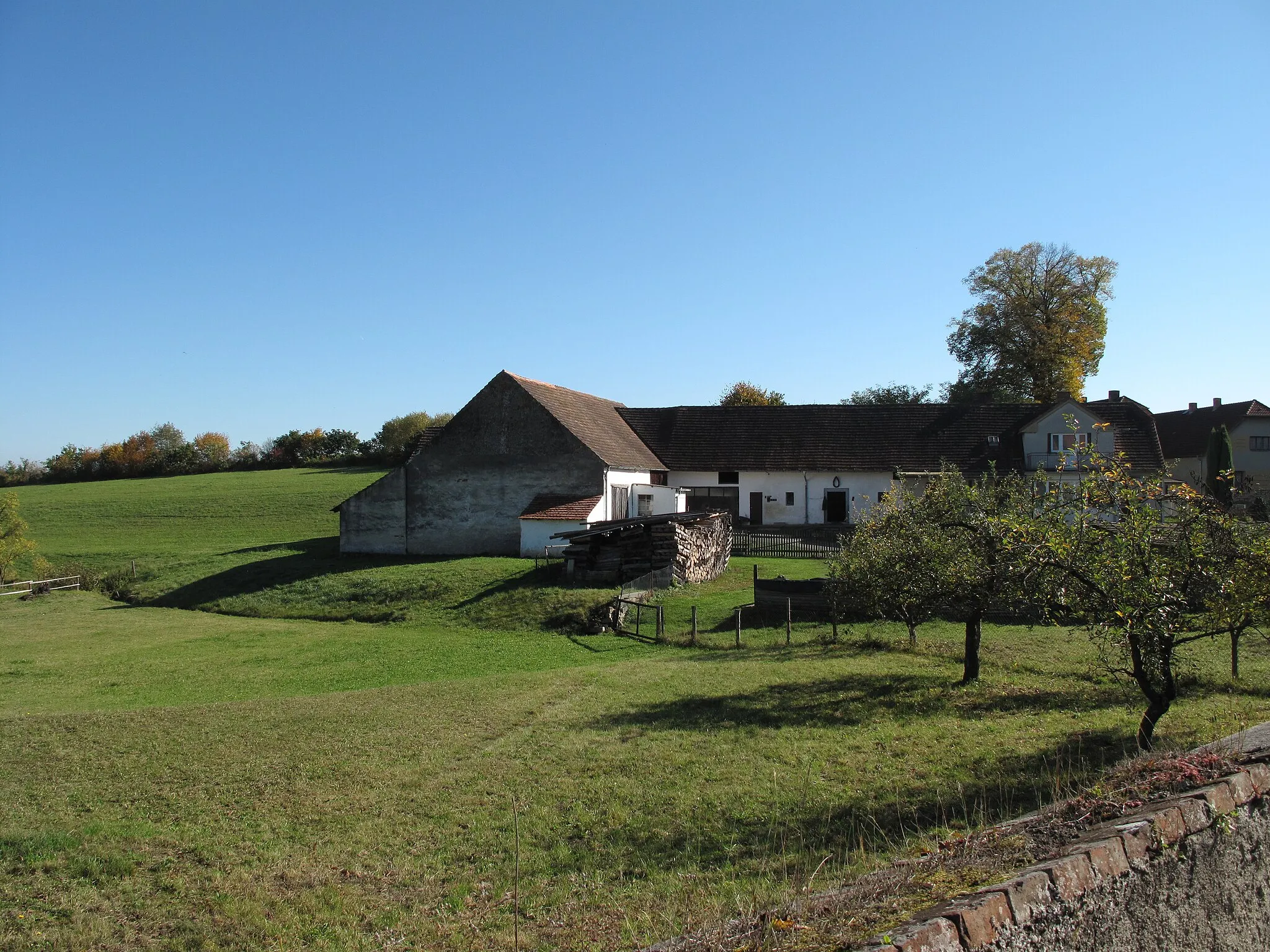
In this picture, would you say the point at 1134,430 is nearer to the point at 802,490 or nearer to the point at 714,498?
the point at 802,490

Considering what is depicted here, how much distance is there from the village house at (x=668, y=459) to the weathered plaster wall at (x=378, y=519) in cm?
6

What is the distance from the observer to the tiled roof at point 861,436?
145 ft

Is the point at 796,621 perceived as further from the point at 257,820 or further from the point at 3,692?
the point at 3,692

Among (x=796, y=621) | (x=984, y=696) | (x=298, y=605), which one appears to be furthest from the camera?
(x=298, y=605)

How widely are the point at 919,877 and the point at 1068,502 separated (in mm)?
8391

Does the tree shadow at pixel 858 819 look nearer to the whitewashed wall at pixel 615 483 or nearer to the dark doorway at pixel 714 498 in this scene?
the whitewashed wall at pixel 615 483

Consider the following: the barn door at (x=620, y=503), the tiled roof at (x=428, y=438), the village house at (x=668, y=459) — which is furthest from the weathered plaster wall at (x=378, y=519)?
the barn door at (x=620, y=503)

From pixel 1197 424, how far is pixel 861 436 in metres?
29.5

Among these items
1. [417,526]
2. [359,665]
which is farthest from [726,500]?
[359,665]

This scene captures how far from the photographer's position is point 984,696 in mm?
15102

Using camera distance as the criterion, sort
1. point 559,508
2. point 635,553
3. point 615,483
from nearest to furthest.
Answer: point 635,553, point 559,508, point 615,483

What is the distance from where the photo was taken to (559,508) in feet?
116

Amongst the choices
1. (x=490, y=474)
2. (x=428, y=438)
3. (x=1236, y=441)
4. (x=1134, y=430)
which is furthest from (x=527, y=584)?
(x=1236, y=441)

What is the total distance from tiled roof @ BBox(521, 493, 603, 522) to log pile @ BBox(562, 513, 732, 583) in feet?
10.2
